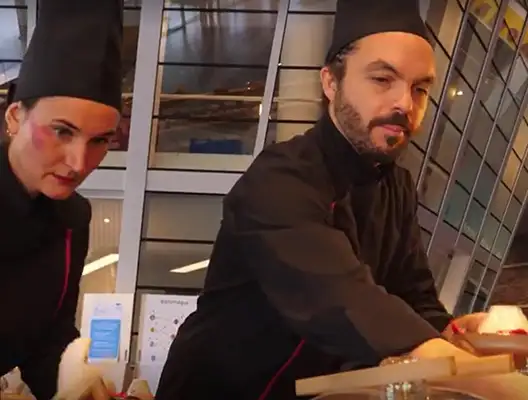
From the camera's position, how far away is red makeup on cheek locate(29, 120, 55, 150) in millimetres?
1129

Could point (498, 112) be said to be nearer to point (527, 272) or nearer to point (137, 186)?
point (527, 272)

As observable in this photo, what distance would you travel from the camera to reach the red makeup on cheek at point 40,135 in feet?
3.70

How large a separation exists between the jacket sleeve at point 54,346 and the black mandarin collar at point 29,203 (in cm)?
6

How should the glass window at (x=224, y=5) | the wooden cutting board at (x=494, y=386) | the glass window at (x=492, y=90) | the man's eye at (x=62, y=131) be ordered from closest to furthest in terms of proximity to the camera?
the wooden cutting board at (x=494, y=386), the man's eye at (x=62, y=131), the glass window at (x=224, y=5), the glass window at (x=492, y=90)

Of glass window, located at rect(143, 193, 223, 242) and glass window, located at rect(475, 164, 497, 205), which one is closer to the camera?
glass window, located at rect(143, 193, 223, 242)

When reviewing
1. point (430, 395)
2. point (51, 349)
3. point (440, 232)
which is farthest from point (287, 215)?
point (440, 232)

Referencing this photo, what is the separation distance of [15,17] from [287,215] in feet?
15.7

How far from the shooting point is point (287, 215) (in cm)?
101

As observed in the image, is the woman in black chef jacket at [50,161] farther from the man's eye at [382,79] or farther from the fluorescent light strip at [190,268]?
the fluorescent light strip at [190,268]

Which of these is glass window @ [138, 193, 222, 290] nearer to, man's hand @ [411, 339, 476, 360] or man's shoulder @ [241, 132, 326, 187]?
man's shoulder @ [241, 132, 326, 187]

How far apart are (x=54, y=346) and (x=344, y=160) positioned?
1.83ft

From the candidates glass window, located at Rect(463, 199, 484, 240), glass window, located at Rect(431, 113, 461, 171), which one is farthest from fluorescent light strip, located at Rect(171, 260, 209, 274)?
glass window, located at Rect(463, 199, 484, 240)

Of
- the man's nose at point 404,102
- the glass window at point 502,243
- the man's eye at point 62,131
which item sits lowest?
the man's nose at point 404,102

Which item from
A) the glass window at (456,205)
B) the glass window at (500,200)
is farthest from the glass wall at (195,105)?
the glass window at (500,200)
